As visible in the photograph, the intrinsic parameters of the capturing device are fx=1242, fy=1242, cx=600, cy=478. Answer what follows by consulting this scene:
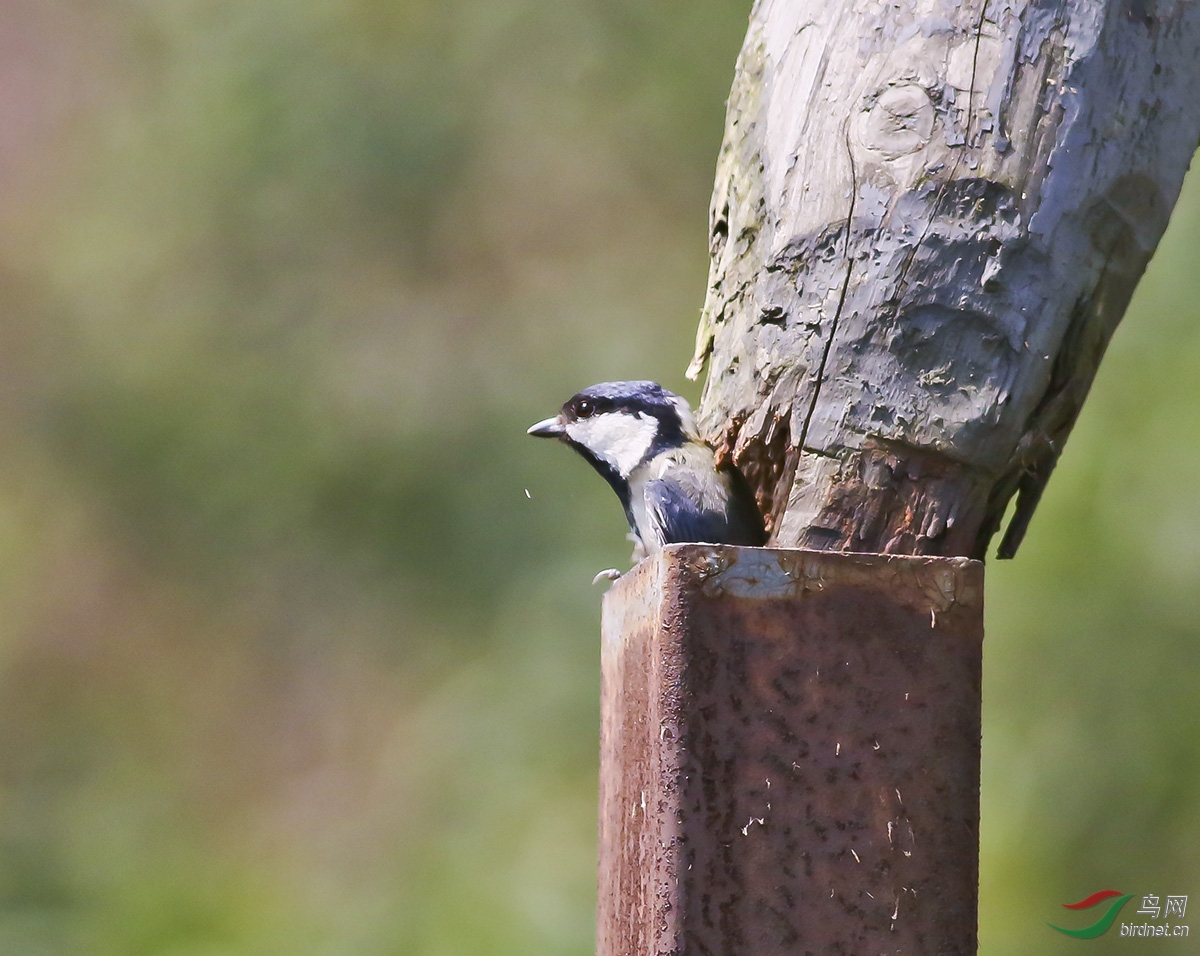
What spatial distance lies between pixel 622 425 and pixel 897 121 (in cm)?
86

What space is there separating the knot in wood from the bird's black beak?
104 centimetres

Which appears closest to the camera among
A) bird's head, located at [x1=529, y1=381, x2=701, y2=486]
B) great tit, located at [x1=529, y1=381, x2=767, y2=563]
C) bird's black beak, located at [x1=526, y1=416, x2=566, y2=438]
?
great tit, located at [x1=529, y1=381, x2=767, y2=563]

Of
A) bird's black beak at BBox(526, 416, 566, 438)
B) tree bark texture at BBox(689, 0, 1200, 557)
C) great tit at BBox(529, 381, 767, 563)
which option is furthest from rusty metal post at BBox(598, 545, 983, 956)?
bird's black beak at BBox(526, 416, 566, 438)

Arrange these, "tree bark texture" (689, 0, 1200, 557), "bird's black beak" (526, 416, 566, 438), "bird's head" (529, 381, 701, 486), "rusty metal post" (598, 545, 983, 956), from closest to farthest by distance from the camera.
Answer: "rusty metal post" (598, 545, 983, 956), "tree bark texture" (689, 0, 1200, 557), "bird's head" (529, 381, 701, 486), "bird's black beak" (526, 416, 566, 438)

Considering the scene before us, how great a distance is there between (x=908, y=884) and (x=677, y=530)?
2.39 ft

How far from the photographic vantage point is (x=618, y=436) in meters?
2.38

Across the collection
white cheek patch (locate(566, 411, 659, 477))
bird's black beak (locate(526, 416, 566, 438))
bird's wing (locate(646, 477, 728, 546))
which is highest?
bird's black beak (locate(526, 416, 566, 438))

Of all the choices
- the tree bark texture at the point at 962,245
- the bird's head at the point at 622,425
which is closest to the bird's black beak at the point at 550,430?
the bird's head at the point at 622,425

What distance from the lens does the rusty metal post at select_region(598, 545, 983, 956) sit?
4.65 ft

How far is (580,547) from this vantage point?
6035 millimetres

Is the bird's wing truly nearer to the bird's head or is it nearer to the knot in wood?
the bird's head

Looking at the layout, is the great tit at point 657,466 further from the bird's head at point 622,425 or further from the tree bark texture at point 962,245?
the tree bark texture at point 962,245

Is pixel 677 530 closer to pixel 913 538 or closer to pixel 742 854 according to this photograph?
pixel 913 538

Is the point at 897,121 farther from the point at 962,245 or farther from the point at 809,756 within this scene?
the point at 809,756
